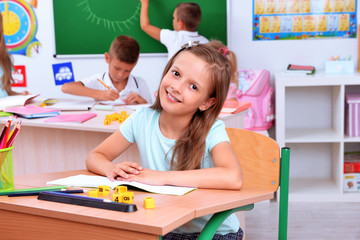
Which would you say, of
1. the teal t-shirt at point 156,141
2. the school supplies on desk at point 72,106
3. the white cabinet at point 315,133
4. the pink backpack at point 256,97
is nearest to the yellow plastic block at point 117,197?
the teal t-shirt at point 156,141

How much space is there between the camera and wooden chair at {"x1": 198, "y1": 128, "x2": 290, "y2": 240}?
153 cm

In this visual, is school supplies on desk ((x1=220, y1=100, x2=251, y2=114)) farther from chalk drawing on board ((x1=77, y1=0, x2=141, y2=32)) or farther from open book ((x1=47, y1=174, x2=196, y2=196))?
chalk drawing on board ((x1=77, y1=0, x2=141, y2=32))

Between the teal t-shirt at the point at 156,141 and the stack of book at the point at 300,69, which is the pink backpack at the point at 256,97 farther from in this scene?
the teal t-shirt at the point at 156,141

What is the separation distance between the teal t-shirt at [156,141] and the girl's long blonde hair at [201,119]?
27mm

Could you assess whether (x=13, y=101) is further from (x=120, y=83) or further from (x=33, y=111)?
(x=120, y=83)

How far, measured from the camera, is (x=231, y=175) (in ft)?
4.60

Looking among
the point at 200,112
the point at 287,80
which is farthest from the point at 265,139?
the point at 287,80

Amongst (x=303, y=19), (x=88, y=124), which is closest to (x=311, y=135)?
(x=303, y=19)

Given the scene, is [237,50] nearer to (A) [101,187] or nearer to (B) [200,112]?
(B) [200,112]

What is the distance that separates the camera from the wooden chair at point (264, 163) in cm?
153

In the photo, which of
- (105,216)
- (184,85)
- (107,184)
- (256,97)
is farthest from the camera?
(256,97)

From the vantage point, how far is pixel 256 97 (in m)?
3.73

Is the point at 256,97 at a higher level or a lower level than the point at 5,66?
lower

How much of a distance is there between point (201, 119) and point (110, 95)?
153 cm
